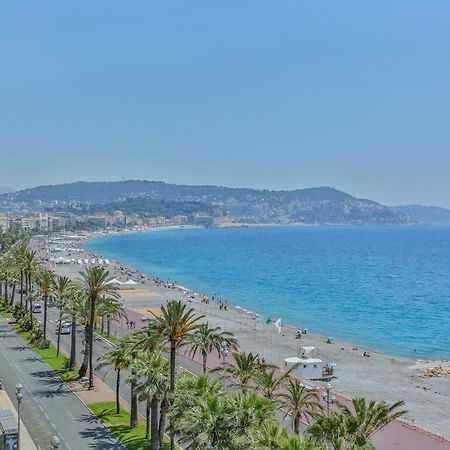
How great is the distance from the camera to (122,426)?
36531 millimetres

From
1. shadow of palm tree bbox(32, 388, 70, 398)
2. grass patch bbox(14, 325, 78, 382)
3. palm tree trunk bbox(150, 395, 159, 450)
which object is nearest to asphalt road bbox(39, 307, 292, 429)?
grass patch bbox(14, 325, 78, 382)

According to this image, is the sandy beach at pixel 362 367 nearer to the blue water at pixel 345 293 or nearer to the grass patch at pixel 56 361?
the blue water at pixel 345 293

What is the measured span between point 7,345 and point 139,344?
2821cm

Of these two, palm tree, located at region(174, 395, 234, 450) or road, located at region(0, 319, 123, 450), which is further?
road, located at region(0, 319, 123, 450)

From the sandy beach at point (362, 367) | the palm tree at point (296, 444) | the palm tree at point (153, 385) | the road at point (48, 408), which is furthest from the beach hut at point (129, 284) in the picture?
the palm tree at point (296, 444)

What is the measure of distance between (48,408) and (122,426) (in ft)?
19.4

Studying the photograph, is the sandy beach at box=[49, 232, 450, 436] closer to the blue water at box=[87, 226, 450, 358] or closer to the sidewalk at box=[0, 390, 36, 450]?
the blue water at box=[87, 226, 450, 358]

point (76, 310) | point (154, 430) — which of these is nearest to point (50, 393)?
point (76, 310)

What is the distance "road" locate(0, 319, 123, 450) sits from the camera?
Result: 3409cm

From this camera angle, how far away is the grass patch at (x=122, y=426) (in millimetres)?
33719

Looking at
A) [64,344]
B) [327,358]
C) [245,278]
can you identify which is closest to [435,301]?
[245,278]

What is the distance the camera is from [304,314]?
319ft

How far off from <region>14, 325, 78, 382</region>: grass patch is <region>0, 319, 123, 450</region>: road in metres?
0.54

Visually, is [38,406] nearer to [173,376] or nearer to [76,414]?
[76,414]
